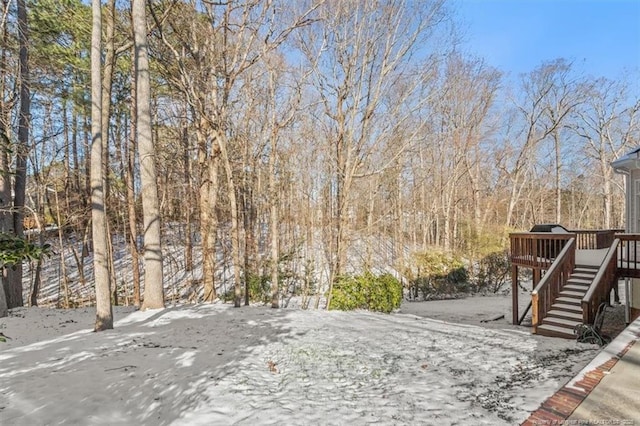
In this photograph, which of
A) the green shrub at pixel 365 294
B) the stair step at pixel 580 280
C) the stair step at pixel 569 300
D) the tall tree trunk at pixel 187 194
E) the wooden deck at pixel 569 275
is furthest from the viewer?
the tall tree trunk at pixel 187 194

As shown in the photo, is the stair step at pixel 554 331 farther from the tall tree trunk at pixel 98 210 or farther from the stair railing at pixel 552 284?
the tall tree trunk at pixel 98 210

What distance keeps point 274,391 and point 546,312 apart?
245 inches

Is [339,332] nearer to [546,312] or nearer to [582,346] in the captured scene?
[582,346]

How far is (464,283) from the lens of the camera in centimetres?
1644

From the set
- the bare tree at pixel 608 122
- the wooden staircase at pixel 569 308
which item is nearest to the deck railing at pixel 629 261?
the wooden staircase at pixel 569 308

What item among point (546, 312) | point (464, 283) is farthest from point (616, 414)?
point (464, 283)

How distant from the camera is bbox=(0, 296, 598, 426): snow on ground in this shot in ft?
10.6

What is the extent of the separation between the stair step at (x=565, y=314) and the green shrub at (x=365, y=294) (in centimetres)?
432

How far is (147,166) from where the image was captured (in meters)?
7.68

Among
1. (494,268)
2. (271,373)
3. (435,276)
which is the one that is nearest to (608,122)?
(494,268)

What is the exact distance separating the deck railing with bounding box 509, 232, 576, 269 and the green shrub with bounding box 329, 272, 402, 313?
12.3 ft

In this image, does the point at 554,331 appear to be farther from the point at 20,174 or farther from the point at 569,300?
the point at 20,174

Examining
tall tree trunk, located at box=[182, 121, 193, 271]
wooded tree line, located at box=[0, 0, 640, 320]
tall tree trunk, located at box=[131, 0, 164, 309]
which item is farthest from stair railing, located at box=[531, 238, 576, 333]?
tall tree trunk, located at box=[182, 121, 193, 271]

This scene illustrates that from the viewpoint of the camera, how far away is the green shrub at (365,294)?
9852 mm
